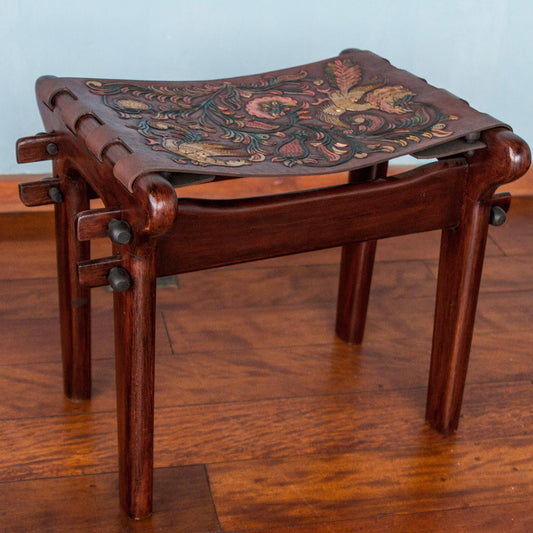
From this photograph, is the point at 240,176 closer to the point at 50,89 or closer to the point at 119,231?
the point at 119,231

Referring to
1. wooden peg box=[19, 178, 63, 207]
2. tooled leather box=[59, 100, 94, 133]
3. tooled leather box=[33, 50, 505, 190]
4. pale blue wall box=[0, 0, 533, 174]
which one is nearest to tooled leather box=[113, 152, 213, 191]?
tooled leather box=[33, 50, 505, 190]

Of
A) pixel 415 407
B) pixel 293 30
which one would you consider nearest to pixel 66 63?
pixel 293 30

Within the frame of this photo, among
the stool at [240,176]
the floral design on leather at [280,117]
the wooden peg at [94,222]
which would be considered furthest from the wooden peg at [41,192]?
the wooden peg at [94,222]

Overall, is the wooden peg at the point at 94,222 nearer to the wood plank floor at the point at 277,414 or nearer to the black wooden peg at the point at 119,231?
the black wooden peg at the point at 119,231

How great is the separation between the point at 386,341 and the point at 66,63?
0.73 metres

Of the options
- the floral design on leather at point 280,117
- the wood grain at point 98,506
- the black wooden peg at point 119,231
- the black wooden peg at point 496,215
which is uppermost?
the floral design on leather at point 280,117

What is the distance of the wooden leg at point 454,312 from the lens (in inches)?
40.0

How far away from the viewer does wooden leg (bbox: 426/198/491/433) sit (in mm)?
1016

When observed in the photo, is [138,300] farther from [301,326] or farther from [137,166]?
[301,326]

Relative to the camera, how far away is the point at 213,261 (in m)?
0.89

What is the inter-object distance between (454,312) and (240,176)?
374mm

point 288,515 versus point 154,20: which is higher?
point 154,20

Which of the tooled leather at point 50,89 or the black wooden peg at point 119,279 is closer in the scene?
the black wooden peg at point 119,279

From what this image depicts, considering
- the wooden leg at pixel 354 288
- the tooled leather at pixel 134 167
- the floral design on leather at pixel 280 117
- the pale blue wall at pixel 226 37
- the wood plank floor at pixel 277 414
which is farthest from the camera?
the pale blue wall at pixel 226 37
